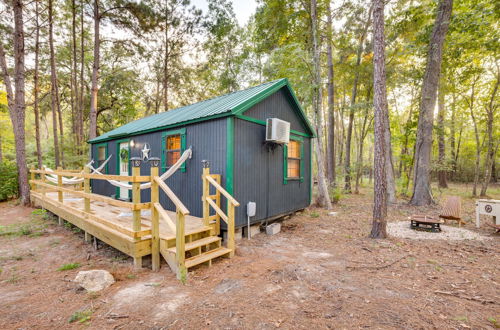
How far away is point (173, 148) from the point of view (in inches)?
226

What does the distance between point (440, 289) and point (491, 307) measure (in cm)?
45

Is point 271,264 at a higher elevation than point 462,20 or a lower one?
lower

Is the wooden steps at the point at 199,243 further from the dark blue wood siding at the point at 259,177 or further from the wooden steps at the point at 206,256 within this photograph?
the dark blue wood siding at the point at 259,177

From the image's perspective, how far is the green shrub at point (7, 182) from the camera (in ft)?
30.2

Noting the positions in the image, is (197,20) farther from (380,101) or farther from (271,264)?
(271,264)

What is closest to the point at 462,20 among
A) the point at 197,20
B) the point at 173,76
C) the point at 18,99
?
the point at 197,20

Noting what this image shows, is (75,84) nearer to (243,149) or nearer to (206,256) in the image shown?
(243,149)

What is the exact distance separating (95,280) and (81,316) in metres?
0.71

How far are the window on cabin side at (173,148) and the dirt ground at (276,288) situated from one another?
236cm

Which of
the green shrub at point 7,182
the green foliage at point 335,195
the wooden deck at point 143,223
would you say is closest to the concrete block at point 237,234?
the wooden deck at point 143,223

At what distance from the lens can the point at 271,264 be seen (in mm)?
3602

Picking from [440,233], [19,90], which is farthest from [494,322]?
[19,90]

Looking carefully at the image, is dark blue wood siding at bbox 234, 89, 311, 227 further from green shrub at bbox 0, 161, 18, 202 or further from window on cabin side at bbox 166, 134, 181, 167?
green shrub at bbox 0, 161, 18, 202

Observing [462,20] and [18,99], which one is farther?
[18,99]
